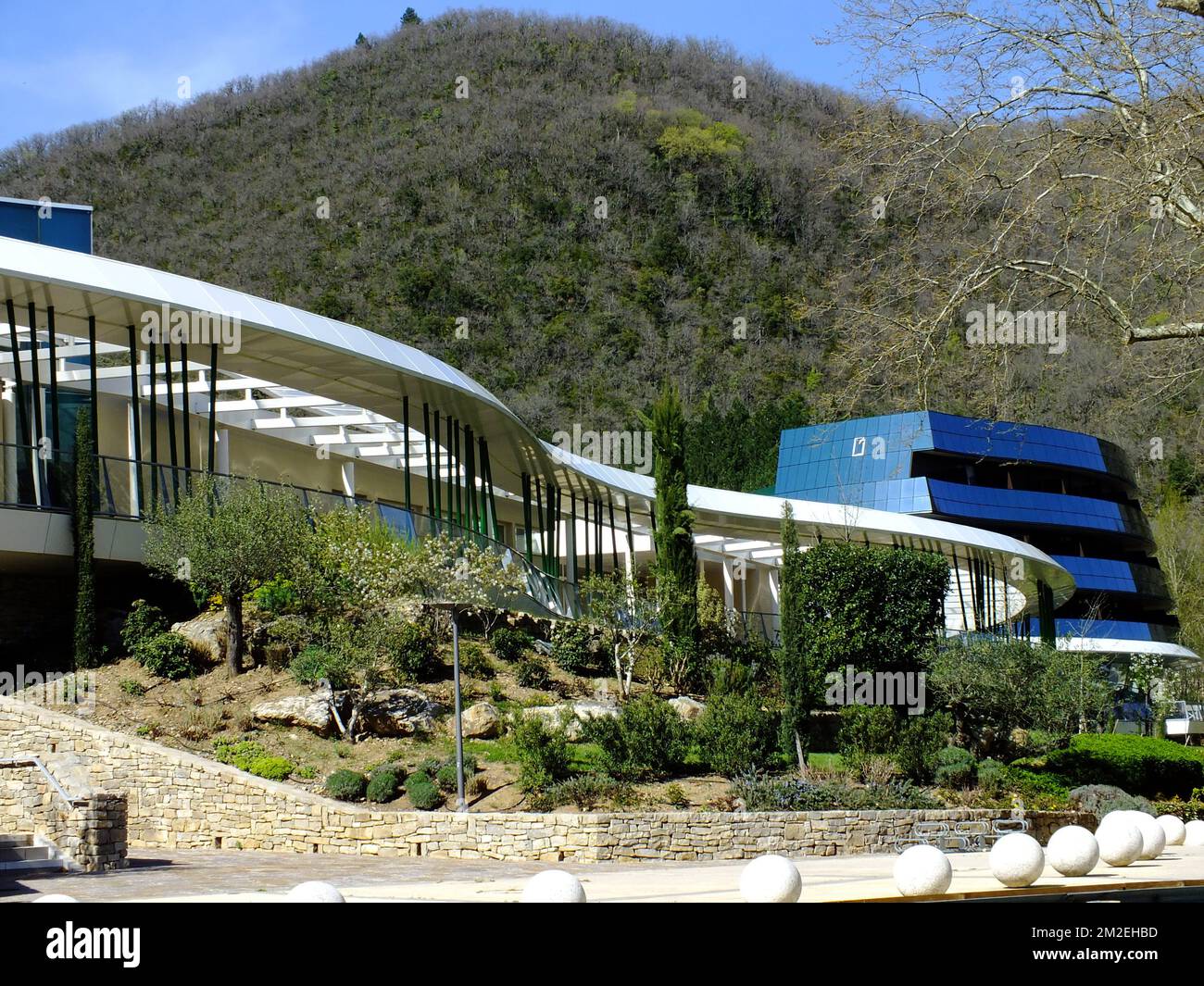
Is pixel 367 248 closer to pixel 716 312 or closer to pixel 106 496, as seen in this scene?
pixel 716 312

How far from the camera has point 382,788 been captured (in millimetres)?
17719

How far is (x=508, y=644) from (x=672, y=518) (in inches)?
241

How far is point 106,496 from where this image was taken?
2194 cm

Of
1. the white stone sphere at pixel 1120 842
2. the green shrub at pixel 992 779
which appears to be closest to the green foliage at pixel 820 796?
the green shrub at pixel 992 779

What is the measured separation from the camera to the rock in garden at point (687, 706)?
2433cm

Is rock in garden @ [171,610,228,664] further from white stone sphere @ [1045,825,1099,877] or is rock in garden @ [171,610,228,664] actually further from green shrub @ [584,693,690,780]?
white stone sphere @ [1045,825,1099,877]

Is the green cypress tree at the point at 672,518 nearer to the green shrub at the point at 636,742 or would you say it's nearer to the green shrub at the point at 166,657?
the green shrub at the point at 636,742

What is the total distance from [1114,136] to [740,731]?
1090cm

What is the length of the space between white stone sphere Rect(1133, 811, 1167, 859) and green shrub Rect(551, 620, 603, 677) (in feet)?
41.3

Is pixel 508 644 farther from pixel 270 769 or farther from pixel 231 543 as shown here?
pixel 270 769

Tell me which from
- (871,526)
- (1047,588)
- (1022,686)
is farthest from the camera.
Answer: (1047,588)

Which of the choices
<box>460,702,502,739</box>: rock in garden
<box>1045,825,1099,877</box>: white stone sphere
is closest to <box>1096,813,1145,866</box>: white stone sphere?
Result: <box>1045,825,1099,877</box>: white stone sphere
